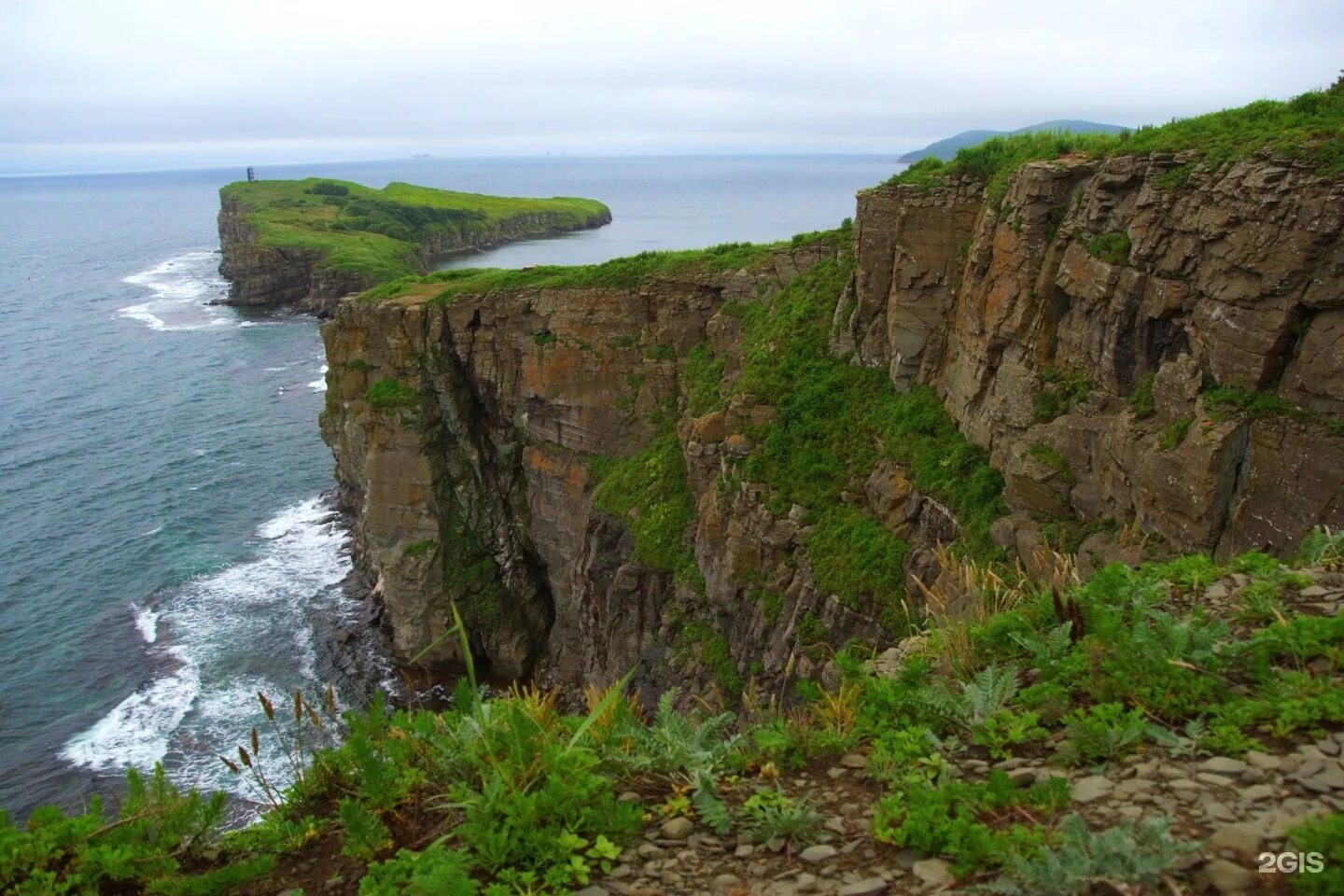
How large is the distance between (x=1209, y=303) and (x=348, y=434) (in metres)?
35.2

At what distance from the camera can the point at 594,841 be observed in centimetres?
647

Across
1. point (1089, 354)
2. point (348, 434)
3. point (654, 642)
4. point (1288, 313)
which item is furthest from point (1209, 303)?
point (348, 434)

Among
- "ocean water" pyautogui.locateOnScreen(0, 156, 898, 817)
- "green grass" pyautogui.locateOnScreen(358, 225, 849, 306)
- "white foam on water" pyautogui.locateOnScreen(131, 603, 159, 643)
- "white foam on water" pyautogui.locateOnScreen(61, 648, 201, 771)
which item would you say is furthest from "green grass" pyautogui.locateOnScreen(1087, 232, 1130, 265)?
"white foam on water" pyautogui.locateOnScreen(131, 603, 159, 643)

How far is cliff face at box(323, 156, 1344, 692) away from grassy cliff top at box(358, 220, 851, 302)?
53cm

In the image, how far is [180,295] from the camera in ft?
359

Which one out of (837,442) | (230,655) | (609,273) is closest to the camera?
(837,442)

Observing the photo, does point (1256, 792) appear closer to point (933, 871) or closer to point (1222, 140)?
point (933, 871)

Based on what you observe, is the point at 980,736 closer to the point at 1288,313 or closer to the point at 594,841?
the point at 594,841

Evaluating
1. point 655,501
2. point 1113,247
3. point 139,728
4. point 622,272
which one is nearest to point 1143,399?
point 1113,247

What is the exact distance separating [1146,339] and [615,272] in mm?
21508

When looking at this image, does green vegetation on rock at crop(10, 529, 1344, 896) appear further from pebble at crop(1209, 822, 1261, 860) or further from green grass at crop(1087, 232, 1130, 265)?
green grass at crop(1087, 232, 1130, 265)

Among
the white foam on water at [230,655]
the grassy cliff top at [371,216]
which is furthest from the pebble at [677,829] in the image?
the grassy cliff top at [371,216]

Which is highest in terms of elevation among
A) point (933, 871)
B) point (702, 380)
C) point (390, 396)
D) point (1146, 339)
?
point (1146, 339)

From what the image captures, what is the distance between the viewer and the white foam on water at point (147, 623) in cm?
3922
